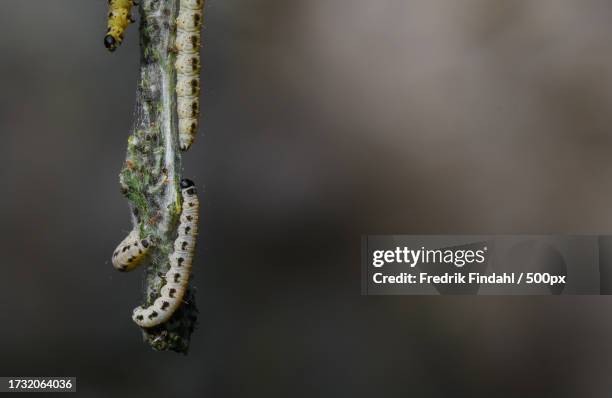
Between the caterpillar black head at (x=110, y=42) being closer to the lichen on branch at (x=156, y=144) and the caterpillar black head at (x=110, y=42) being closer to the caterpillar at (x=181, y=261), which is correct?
the lichen on branch at (x=156, y=144)

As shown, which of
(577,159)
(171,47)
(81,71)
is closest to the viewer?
(171,47)

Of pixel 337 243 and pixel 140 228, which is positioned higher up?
pixel 337 243

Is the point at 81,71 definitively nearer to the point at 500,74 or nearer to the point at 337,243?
the point at 337,243

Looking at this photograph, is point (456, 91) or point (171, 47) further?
point (456, 91)

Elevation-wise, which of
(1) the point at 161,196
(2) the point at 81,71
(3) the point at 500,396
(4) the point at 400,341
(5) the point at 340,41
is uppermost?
(5) the point at 340,41

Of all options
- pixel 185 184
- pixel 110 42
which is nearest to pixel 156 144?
pixel 185 184

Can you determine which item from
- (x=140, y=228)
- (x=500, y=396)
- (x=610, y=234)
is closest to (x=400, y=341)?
(x=500, y=396)

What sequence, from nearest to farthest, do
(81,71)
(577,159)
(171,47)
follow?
(171,47), (81,71), (577,159)

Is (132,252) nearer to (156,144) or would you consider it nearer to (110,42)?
(156,144)
